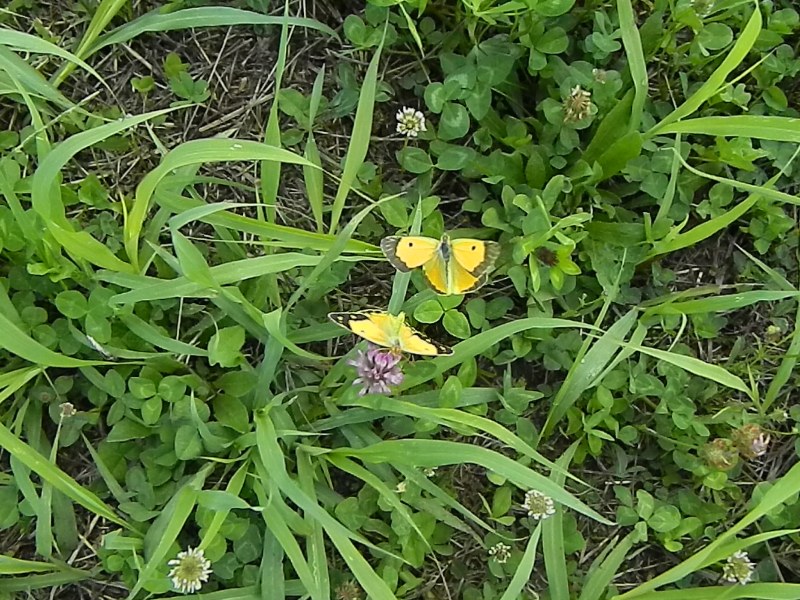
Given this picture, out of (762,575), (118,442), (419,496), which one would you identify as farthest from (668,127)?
(118,442)

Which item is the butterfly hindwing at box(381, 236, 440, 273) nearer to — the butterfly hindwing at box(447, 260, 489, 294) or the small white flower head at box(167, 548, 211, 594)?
the butterfly hindwing at box(447, 260, 489, 294)

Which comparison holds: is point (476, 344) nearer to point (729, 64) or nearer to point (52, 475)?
point (729, 64)

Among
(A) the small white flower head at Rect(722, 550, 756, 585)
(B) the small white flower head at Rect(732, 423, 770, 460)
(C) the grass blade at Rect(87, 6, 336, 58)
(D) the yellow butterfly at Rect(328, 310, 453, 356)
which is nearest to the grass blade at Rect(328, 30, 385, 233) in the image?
(C) the grass blade at Rect(87, 6, 336, 58)

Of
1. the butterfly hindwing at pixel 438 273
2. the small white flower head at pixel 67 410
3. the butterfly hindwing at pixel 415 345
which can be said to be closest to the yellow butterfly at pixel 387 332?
the butterfly hindwing at pixel 415 345

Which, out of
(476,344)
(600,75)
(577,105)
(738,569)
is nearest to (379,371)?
(476,344)

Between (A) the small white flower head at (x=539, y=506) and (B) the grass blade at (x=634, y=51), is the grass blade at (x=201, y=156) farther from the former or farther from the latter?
(A) the small white flower head at (x=539, y=506)

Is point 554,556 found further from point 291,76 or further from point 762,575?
point 291,76
